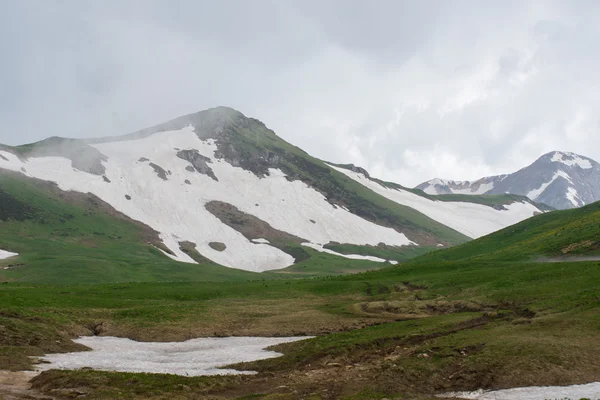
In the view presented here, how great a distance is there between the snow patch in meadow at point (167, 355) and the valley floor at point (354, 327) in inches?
73.5

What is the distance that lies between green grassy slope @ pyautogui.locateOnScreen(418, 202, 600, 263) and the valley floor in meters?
9.31

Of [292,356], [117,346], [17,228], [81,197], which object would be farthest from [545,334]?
[81,197]

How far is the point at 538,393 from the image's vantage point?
90.9ft

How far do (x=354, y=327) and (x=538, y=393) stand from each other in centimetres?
2745

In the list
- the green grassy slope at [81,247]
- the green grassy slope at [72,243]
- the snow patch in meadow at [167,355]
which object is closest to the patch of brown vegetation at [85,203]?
the green grassy slope at [81,247]

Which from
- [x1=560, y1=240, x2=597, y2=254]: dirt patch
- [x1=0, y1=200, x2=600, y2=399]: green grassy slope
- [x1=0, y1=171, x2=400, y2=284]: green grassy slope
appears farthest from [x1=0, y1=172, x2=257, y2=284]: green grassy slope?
[x1=560, y1=240, x2=597, y2=254]: dirt patch

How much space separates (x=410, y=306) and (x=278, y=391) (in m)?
32.3

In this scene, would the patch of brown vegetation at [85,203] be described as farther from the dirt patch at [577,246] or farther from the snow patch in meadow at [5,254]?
the dirt patch at [577,246]

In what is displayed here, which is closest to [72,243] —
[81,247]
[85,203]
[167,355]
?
[81,247]

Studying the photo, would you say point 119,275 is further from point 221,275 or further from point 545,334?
point 545,334

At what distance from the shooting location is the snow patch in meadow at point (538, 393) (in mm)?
26781

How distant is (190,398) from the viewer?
28.9 metres

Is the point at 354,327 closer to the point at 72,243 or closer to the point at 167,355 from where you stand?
the point at 167,355

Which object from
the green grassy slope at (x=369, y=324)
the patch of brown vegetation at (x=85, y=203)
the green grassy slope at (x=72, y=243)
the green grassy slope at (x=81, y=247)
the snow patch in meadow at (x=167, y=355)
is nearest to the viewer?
the green grassy slope at (x=369, y=324)
